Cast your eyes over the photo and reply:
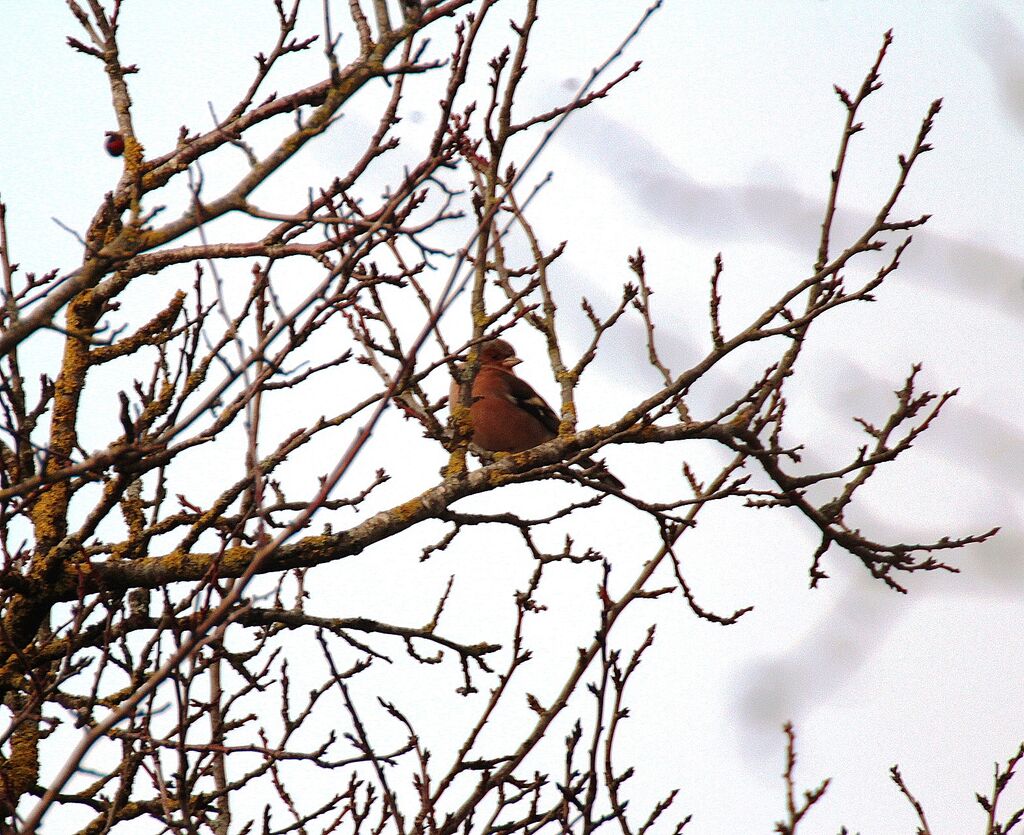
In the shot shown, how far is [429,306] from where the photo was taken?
523 cm

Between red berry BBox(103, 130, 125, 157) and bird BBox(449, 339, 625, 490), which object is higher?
bird BBox(449, 339, 625, 490)

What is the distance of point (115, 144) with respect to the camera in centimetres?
485

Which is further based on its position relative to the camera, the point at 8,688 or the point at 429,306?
the point at 429,306

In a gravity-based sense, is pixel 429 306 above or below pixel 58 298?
above

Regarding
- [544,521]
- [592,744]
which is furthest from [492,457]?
[592,744]

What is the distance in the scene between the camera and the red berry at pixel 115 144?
4836 millimetres

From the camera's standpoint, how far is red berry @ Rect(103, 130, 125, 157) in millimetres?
4836

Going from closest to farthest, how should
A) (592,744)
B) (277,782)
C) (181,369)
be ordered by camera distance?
(592,744), (181,369), (277,782)

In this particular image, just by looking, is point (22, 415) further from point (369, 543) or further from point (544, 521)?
point (544, 521)

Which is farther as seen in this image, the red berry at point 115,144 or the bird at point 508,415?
the bird at point 508,415

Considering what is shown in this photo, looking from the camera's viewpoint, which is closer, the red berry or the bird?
the red berry

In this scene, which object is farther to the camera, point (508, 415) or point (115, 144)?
point (508, 415)

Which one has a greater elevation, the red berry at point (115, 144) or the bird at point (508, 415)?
the bird at point (508, 415)

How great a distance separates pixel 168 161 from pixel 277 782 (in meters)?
3.15
